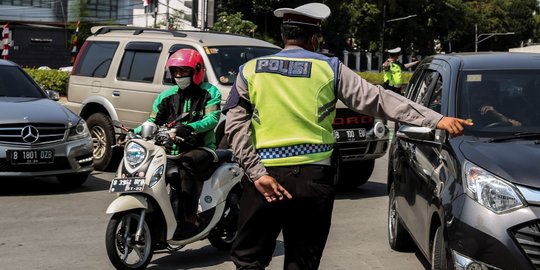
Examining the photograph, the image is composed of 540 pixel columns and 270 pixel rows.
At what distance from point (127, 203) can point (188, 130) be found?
28.3 inches

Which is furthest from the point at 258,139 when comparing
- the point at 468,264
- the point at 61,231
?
the point at 61,231

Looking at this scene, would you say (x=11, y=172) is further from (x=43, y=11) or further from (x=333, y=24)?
(x=43, y=11)

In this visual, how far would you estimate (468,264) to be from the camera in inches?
176

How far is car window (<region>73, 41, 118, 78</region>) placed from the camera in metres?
11.6

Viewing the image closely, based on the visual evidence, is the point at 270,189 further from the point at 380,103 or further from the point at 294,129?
the point at 380,103

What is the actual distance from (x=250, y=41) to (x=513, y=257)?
6.88m

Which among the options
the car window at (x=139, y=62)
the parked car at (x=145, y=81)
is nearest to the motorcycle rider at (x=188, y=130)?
the parked car at (x=145, y=81)

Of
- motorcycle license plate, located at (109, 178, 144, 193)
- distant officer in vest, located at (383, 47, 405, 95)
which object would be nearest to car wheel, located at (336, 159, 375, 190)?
motorcycle license plate, located at (109, 178, 144, 193)

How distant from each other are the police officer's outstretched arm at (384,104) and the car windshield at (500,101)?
156 centimetres

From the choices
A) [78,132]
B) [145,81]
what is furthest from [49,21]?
[78,132]

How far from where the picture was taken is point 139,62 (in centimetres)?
1103

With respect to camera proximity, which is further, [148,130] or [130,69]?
[130,69]

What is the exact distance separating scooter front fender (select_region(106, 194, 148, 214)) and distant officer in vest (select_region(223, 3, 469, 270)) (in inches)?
81.8

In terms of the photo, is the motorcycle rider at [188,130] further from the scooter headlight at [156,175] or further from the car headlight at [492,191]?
the car headlight at [492,191]
